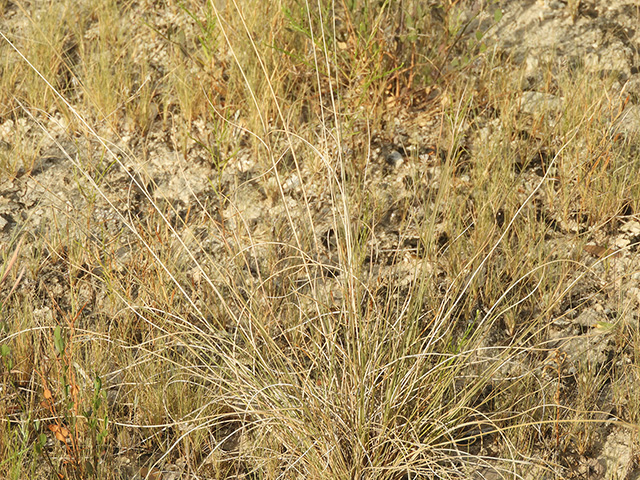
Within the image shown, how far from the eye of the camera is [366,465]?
185 cm

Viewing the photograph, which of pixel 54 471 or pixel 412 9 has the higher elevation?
pixel 412 9

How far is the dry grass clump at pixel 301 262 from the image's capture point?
72.1 inches

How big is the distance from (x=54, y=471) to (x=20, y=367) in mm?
437

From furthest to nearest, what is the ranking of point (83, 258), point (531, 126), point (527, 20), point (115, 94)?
1. point (527, 20)
2. point (115, 94)
3. point (531, 126)
4. point (83, 258)

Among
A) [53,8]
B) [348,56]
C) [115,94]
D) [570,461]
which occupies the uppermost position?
[53,8]

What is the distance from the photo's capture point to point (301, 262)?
8.16 feet

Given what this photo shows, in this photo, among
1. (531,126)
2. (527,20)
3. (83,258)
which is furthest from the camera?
(527,20)

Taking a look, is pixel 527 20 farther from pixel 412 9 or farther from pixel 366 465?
pixel 366 465

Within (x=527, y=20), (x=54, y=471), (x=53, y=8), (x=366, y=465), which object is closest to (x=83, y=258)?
(x=54, y=471)

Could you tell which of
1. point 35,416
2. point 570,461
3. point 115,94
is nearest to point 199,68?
point 115,94

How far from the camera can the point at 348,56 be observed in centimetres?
295

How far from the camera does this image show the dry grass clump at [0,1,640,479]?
1.83m

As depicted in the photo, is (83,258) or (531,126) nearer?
(83,258)

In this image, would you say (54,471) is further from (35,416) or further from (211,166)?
(211,166)
